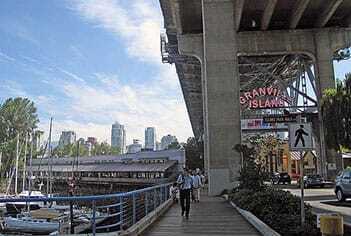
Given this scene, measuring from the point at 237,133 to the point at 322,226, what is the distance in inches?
905

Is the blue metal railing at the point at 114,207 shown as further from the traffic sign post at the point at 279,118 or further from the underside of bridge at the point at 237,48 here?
the traffic sign post at the point at 279,118

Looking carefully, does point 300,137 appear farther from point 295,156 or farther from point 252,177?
point 295,156

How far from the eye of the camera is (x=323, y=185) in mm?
38844

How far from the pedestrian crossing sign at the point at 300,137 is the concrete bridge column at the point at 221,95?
20.2 meters

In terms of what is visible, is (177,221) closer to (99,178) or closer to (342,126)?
(342,126)

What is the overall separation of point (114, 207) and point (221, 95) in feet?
70.5

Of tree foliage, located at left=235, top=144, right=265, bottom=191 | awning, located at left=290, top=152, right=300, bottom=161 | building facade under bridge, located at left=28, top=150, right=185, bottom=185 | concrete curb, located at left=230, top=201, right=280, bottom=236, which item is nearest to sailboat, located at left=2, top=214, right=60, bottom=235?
tree foliage, located at left=235, top=144, right=265, bottom=191

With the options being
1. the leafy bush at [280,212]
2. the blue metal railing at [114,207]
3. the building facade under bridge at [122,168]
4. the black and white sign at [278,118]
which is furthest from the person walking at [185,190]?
the building facade under bridge at [122,168]

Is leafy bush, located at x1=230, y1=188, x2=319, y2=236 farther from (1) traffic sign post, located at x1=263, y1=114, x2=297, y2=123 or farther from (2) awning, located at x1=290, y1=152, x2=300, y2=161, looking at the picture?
(2) awning, located at x1=290, y1=152, x2=300, y2=161

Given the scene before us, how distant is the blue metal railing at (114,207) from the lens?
31.0ft

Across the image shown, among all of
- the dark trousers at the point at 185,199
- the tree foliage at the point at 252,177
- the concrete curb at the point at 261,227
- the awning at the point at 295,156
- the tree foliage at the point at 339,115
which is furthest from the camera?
the awning at the point at 295,156

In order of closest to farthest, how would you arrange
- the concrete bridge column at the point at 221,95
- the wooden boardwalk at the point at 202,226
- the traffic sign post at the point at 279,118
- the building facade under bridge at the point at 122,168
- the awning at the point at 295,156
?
the wooden boardwalk at the point at 202,226 < the concrete bridge column at the point at 221,95 < the traffic sign post at the point at 279,118 < the awning at the point at 295,156 < the building facade under bridge at the point at 122,168

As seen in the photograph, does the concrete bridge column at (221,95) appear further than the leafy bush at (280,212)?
Yes

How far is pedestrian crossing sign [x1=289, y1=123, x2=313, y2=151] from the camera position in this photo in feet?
32.0
